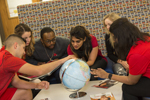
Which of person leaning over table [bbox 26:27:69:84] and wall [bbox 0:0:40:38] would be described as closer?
person leaning over table [bbox 26:27:69:84]

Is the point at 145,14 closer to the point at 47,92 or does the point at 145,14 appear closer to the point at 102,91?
the point at 102,91

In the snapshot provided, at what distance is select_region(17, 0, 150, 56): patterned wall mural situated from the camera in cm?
369

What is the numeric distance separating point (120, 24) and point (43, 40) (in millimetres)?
1880

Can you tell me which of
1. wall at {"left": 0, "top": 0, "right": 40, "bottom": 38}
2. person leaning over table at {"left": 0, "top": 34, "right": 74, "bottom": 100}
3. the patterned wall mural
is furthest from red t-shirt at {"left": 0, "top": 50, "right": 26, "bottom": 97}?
wall at {"left": 0, "top": 0, "right": 40, "bottom": 38}

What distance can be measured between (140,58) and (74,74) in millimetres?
769

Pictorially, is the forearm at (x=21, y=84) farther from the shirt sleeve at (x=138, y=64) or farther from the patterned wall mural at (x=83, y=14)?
the patterned wall mural at (x=83, y=14)

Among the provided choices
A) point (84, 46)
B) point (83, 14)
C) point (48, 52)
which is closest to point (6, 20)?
point (48, 52)

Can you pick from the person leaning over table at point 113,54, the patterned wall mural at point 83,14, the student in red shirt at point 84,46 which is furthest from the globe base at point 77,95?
the patterned wall mural at point 83,14

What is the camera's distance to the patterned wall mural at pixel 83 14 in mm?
3691

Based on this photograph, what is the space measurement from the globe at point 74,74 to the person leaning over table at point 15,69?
0.86 feet

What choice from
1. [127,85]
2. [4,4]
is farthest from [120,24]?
[4,4]

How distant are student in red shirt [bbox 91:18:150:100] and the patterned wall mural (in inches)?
76.4

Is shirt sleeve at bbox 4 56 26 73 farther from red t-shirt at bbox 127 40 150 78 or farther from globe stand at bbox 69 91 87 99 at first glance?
red t-shirt at bbox 127 40 150 78

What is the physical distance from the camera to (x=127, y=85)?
198cm
